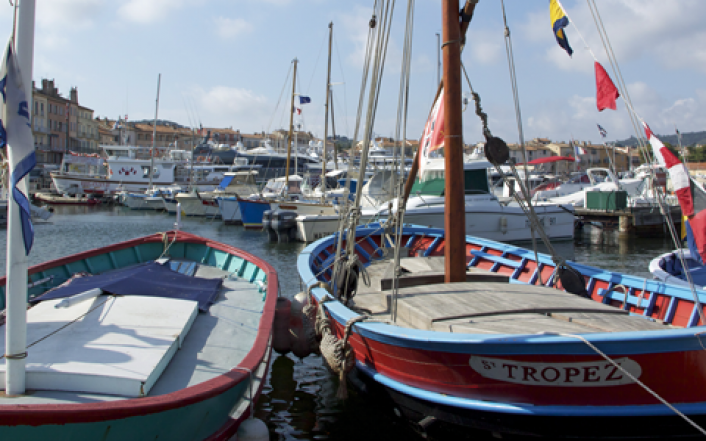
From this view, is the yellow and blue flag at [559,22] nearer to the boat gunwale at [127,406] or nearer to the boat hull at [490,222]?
the boat gunwale at [127,406]

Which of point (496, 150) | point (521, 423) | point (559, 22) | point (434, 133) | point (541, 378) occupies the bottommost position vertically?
point (521, 423)

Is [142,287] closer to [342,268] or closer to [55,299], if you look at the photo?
[55,299]

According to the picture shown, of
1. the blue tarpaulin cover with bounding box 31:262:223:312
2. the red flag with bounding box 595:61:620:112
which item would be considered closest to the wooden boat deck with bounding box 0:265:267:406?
the blue tarpaulin cover with bounding box 31:262:223:312

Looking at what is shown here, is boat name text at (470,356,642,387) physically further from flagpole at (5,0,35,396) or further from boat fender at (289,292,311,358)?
boat fender at (289,292,311,358)

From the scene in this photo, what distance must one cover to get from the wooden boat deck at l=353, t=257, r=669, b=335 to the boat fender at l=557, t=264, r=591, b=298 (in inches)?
32.2

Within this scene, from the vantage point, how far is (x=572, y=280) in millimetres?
7023

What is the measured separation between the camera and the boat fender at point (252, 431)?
503cm

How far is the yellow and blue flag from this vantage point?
251 inches

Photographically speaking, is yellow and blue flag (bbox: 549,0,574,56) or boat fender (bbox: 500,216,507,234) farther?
boat fender (bbox: 500,216,507,234)

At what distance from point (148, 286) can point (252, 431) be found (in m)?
3.05

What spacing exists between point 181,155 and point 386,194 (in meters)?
43.6

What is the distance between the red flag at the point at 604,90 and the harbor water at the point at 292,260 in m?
4.41

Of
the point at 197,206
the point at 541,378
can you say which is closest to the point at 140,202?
the point at 197,206

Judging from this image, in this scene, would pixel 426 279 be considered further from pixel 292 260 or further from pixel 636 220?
pixel 636 220
